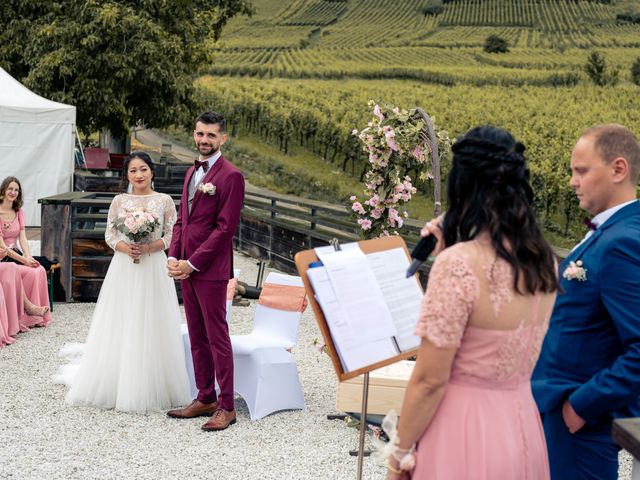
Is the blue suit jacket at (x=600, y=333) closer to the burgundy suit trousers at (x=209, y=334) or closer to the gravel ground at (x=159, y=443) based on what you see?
the gravel ground at (x=159, y=443)

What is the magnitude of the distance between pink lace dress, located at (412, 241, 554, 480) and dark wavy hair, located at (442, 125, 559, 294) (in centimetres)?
5

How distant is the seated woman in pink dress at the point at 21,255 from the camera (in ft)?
33.9

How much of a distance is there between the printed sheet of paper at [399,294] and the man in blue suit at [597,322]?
472 millimetres

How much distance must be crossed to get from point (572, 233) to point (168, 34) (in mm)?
12922

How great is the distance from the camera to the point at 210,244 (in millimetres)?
6340

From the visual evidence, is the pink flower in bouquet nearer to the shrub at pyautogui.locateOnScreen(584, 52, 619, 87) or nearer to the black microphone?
the black microphone

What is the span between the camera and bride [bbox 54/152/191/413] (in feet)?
23.7

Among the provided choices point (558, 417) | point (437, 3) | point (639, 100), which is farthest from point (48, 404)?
point (437, 3)

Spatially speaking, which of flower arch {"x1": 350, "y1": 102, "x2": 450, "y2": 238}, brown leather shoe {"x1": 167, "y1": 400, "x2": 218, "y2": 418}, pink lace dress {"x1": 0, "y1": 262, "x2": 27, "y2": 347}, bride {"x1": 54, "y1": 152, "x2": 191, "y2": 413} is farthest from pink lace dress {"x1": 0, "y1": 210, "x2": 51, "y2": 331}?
flower arch {"x1": 350, "y1": 102, "x2": 450, "y2": 238}

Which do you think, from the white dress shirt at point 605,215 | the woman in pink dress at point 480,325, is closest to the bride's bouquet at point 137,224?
the white dress shirt at point 605,215

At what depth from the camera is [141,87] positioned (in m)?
27.1

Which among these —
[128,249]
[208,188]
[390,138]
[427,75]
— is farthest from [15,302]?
[427,75]

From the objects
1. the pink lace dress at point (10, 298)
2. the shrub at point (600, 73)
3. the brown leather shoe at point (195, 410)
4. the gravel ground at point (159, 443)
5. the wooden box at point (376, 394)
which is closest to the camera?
the gravel ground at point (159, 443)

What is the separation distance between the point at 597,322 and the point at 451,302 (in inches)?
30.8
